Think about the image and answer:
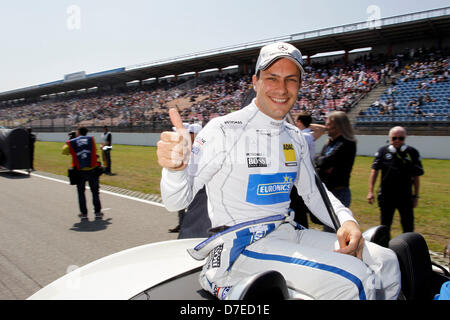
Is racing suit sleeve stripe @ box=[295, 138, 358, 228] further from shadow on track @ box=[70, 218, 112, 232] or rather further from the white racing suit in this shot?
shadow on track @ box=[70, 218, 112, 232]

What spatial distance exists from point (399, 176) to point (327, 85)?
77.9 ft

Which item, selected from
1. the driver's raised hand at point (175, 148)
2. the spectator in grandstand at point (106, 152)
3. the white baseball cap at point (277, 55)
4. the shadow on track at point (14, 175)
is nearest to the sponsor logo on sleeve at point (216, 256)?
the driver's raised hand at point (175, 148)

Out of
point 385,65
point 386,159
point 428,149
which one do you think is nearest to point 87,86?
point 385,65

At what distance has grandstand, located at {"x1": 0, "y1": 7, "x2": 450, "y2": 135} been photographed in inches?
810

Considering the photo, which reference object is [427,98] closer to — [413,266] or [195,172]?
[413,266]

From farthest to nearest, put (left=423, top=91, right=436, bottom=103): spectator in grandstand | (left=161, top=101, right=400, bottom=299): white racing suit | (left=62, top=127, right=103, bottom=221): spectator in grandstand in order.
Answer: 1. (left=423, top=91, right=436, bottom=103): spectator in grandstand
2. (left=62, top=127, right=103, bottom=221): spectator in grandstand
3. (left=161, top=101, right=400, bottom=299): white racing suit

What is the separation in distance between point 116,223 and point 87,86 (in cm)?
4966

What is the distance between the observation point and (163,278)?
70.2 inches

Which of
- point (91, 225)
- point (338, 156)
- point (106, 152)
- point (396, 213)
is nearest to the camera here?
point (338, 156)

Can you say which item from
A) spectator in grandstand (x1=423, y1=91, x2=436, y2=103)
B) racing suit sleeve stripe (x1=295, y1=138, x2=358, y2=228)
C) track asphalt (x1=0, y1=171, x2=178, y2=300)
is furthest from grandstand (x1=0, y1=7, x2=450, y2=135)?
racing suit sleeve stripe (x1=295, y1=138, x2=358, y2=228)

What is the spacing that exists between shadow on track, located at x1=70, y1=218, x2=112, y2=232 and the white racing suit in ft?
16.0

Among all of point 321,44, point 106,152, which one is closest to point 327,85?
A: point 321,44

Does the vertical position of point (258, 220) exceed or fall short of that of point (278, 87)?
it falls short
